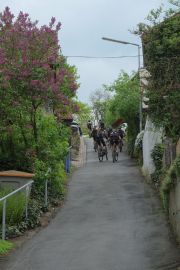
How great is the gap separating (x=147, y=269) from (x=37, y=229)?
4.92 meters

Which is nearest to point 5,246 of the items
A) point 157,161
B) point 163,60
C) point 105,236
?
point 105,236

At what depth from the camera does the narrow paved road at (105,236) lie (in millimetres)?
10227

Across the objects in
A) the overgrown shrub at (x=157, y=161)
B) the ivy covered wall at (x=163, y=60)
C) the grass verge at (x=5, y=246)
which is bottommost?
the grass verge at (x=5, y=246)

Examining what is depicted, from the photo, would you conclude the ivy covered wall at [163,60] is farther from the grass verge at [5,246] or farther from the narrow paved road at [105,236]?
the grass verge at [5,246]

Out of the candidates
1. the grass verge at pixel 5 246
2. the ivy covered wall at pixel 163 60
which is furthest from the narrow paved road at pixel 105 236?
the ivy covered wall at pixel 163 60

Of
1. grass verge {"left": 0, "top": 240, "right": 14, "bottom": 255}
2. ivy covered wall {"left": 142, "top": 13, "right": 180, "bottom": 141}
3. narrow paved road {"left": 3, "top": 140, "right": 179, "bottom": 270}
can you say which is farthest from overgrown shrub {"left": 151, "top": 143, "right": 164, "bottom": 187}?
grass verge {"left": 0, "top": 240, "right": 14, "bottom": 255}

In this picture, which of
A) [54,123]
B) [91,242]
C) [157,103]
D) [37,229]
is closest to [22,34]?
[54,123]

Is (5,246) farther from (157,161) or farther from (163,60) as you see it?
(157,161)

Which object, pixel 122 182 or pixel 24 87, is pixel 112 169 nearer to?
pixel 122 182

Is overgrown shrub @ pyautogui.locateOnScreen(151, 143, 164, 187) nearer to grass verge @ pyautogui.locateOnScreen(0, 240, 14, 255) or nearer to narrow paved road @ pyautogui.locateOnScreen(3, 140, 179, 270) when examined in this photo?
narrow paved road @ pyautogui.locateOnScreen(3, 140, 179, 270)

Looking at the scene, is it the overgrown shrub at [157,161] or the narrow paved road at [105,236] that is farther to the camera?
the overgrown shrub at [157,161]

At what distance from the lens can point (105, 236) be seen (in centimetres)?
1266

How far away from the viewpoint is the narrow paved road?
1023cm

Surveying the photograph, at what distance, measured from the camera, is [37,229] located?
45.7 ft
